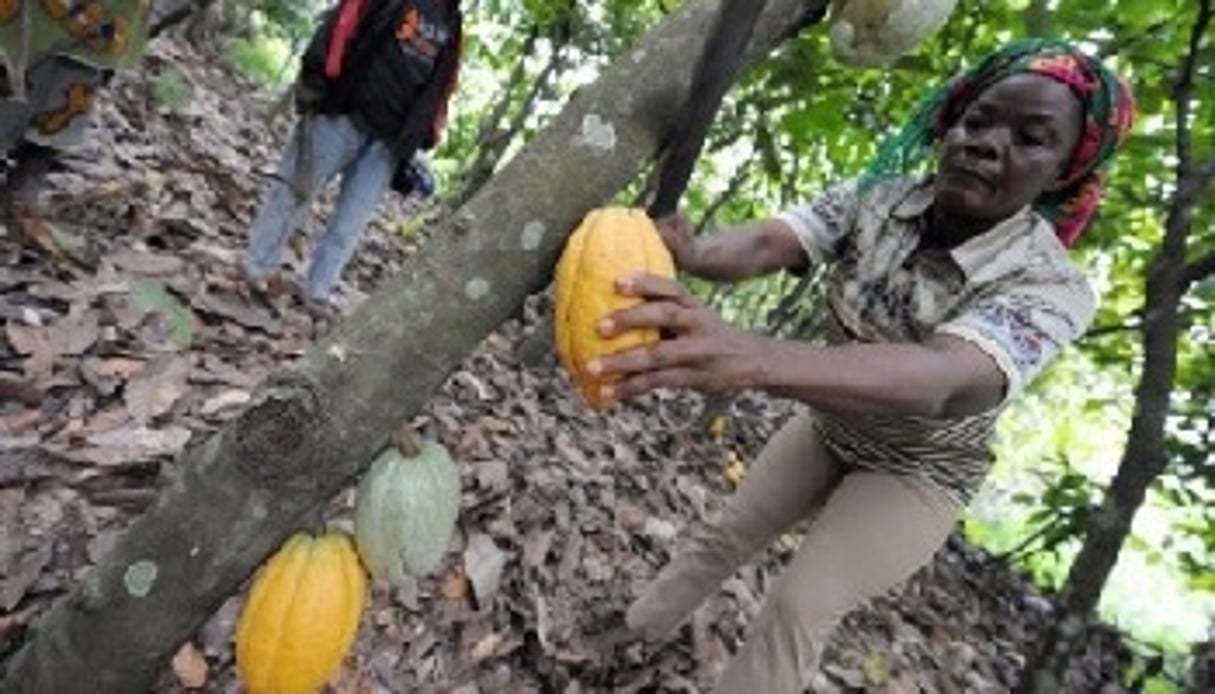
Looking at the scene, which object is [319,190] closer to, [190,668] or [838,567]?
[190,668]

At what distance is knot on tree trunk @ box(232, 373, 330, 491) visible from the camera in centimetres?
116

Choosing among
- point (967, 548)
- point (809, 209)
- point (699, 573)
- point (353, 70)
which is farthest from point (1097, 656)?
point (353, 70)

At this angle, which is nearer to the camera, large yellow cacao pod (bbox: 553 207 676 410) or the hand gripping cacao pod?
large yellow cacao pod (bbox: 553 207 676 410)

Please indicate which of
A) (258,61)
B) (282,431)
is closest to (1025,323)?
(282,431)

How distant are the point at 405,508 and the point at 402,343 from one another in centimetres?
25

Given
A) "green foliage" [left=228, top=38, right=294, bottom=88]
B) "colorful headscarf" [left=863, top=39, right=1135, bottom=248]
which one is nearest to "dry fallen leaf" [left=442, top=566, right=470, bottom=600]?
"colorful headscarf" [left=863, top=39, right=1135, bottom=248]

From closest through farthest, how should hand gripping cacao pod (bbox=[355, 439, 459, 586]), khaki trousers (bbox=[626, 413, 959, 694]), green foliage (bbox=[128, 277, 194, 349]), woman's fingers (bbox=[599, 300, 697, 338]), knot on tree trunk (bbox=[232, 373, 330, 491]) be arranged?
woman's fingers (bbox=[599, 300, 697, 338]), knot on tree trunk (bbox=[232, 373, 330, 491]), hand gripping cacao pod (bbox=[355, 439, 459, 586]), khaki trousers (bbox=[626, 413, 959, 694]), green foliage (bbox=[128, 277, 194, 349])

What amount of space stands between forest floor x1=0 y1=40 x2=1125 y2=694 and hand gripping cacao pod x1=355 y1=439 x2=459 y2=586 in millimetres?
254

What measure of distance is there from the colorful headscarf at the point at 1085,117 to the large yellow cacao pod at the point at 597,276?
102 cm

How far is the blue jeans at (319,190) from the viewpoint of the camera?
3.54 metres

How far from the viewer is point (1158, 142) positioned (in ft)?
10.7

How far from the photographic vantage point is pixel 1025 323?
1485 mm

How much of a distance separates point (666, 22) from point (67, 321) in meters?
1.99

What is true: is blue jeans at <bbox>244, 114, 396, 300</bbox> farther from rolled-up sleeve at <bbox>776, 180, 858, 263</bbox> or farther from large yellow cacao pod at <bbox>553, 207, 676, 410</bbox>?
→ large yellow cacao pod at <bbox>553, 207, 676, 410</bbox>
